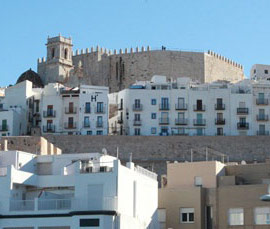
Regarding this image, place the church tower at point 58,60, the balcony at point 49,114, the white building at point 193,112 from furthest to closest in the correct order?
the church tower at point 58,60 < the balcony at point 49,114 < the white building at point 193,112

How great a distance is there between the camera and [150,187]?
3797 cm

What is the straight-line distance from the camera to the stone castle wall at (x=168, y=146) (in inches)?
2616

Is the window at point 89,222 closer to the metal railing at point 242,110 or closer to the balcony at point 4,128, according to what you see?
the balcony at point 4,128

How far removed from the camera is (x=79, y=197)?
110ft

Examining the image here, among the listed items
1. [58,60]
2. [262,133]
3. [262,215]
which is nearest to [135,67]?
[58,60]

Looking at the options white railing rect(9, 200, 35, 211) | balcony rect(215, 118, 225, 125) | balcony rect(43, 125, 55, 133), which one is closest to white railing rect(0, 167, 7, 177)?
white railing rect(9, 200, 35, 211)

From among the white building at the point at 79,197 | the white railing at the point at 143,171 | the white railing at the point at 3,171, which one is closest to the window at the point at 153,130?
the white railing at the point at 143,171

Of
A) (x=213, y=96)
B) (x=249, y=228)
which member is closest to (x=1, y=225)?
(x=249, y=228)

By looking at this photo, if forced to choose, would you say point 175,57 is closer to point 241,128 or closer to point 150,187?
point 241,128

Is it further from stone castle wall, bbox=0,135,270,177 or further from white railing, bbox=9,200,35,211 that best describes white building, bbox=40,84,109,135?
white railing, bbox=9,200,35,211

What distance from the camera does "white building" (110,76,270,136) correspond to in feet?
229

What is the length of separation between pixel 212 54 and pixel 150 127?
81.8 feet

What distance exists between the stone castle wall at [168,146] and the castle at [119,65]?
20311 millimetres

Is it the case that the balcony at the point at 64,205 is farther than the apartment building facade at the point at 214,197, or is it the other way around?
the apartment building facade at the point at 214,197
